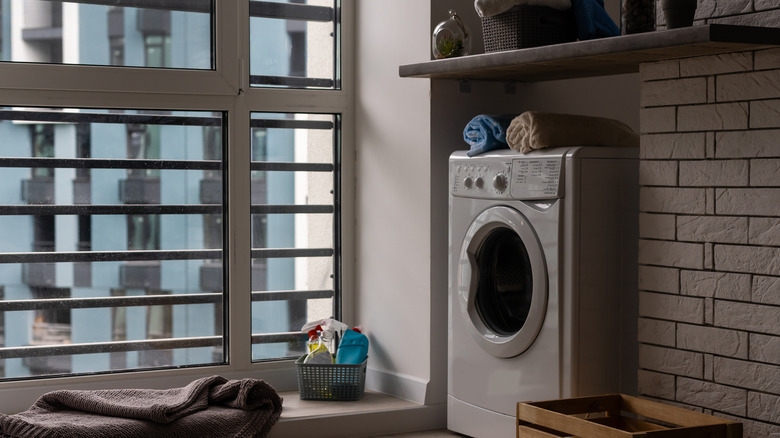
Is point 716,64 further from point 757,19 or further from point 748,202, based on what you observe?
point 748,202

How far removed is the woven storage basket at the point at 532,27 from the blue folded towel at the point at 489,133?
0.22m

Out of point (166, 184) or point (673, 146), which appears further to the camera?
point (166, 184)

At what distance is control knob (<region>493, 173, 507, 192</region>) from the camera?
9.27 feet

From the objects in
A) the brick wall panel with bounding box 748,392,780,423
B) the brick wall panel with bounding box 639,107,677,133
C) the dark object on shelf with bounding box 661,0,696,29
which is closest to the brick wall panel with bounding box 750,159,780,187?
the brick wall panel with bounding box 639,107,677,133

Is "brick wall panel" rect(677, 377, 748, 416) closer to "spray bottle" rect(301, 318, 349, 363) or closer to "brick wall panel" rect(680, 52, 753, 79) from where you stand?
"brick wall panel" rect(680, 52, 753, 79)

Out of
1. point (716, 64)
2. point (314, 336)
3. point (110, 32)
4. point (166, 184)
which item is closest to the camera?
point (716, 64)

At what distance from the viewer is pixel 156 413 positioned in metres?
2.80

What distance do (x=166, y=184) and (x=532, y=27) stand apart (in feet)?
4.58

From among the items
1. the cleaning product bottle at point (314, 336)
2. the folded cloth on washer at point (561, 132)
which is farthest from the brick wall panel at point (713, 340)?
the cleaning product bottle at point (314, 336)

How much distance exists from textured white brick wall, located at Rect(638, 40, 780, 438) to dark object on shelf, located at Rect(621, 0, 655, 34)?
5.4 inches

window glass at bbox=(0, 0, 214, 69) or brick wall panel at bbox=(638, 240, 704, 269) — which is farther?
window glass at bbox=(0, 0, 214, 69)

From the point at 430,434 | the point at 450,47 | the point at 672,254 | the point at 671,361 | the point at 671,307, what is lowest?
the point at 430,434

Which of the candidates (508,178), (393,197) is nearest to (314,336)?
(393,197)

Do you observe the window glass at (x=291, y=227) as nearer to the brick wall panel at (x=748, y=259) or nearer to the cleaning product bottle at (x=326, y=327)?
the cleaning product bottle at (x=326, y=327)
